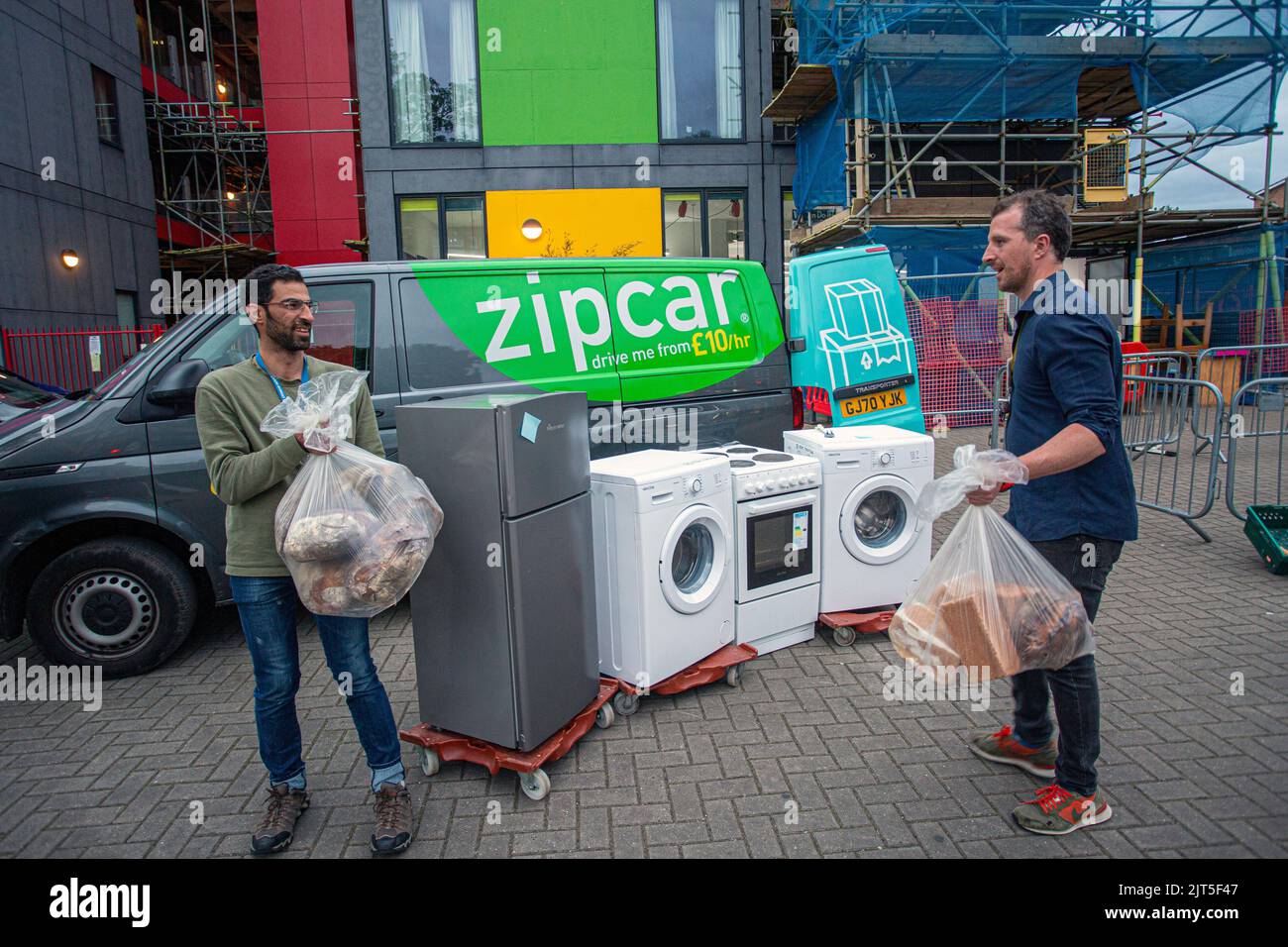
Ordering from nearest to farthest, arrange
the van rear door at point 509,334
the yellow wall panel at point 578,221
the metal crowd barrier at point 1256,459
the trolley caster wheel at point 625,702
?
the trolley caster wheel at point 625,702
the van rear door at point 509,334
the metal crowd barrier at point 1256,459
the yellow wall panel at point 578,221

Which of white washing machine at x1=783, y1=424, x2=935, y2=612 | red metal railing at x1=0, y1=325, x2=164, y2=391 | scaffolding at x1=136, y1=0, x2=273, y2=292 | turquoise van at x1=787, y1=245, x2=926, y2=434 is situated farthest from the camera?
scaffolding at x1=136, y1=0, x2=273, y2=292

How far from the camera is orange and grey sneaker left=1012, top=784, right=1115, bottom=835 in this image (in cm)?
285

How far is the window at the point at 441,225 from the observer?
1461 centimetres

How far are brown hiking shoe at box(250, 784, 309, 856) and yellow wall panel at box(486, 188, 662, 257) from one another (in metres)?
12.5

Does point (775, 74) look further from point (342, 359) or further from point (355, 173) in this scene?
point (342, 359)

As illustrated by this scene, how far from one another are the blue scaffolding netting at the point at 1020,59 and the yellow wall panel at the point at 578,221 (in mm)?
3306

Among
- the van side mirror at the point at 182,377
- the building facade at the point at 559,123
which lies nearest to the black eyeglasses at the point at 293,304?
the van side mirror at the point at 182,377

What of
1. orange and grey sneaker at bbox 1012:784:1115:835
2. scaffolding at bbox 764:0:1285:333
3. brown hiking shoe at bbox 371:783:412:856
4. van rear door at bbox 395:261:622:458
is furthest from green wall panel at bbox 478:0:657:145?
orange and grey sneaker at bbox 1012:784:1115:835

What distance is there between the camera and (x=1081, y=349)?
8.55 feet

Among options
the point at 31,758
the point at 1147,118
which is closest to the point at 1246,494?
the point at 1147,118

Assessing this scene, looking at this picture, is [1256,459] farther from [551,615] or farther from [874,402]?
[551,615]

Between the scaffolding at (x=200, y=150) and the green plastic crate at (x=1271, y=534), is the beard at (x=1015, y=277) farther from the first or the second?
the scaffolding at (x=200, y=150)
